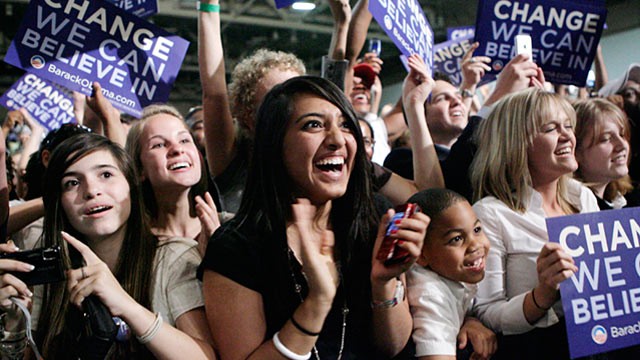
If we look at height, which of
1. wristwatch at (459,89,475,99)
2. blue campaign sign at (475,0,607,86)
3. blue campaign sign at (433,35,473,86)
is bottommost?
wristwatch at (459,89,475,99)

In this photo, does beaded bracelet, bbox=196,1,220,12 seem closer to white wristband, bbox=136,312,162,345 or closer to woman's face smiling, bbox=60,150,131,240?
woman's face smiling, bbox=60,150,131,240

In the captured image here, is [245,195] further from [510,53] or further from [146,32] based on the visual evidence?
[510,53]

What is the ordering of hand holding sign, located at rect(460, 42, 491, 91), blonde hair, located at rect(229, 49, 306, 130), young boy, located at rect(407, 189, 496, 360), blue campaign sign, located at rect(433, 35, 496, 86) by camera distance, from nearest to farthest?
young boy, located at rect(407, 189, 496, 360)
blonde hair, located at rect(229, 49, 306, 130)
hand holding sign, located at rect(460, 42, 491, 91)
blue campaign sign, located at rect(433, 35, 496, 86)

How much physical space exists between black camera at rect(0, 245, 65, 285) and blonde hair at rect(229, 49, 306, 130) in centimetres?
101

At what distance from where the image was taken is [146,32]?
8.09ft

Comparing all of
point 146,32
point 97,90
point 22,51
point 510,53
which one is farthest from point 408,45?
point 22,51

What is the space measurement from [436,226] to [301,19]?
30.0 ft

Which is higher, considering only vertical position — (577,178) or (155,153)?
(155,153)

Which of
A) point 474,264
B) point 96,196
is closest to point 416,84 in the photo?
point 474,264

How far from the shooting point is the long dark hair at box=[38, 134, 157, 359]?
1672mm

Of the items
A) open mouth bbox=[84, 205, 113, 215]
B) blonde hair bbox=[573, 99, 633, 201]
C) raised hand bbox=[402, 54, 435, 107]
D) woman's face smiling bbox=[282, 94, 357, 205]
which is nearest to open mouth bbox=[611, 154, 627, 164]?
blonde hair bbox=[573, 99, 633, 201]

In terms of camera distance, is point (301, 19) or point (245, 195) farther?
point (301, 19)

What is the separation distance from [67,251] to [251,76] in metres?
0.94

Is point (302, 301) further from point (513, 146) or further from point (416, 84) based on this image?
point (416, 84)
